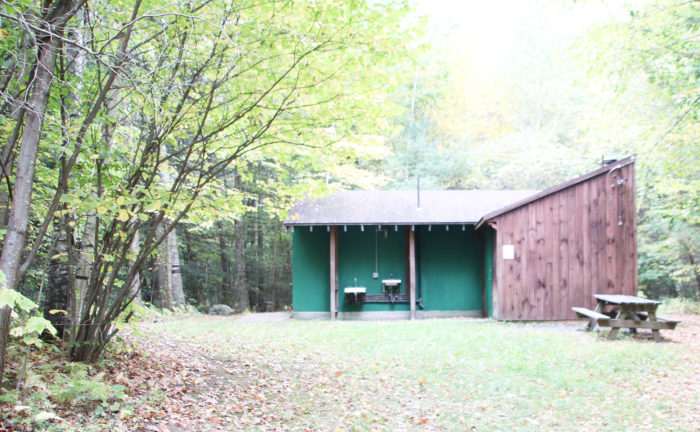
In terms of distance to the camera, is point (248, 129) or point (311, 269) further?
→ point (311, 269)

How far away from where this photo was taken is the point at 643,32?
1069 cm

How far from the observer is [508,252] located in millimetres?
11398

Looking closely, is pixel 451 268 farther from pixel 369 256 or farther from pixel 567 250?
pixel 567 250

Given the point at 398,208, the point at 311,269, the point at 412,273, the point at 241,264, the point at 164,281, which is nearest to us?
the point at 412,273

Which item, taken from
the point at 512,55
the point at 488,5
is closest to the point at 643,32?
the point at 512,55

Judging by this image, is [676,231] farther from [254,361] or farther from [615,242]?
[254,361]

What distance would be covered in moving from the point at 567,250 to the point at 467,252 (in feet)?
8.92

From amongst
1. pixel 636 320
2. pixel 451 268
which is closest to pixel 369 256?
pixel 451 268

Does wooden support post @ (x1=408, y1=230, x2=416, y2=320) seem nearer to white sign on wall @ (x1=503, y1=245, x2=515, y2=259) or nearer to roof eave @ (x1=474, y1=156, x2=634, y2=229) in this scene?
roof eave @ (x1=474, y1=156, x2=634, y2=229)

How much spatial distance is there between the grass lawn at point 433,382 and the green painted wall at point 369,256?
425 centimetres

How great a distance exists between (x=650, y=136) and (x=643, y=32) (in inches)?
135

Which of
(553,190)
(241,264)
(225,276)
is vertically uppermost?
(553,190)

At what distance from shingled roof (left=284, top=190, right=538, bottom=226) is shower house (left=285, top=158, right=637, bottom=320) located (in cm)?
3

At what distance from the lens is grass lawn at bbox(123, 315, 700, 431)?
4504 mm
